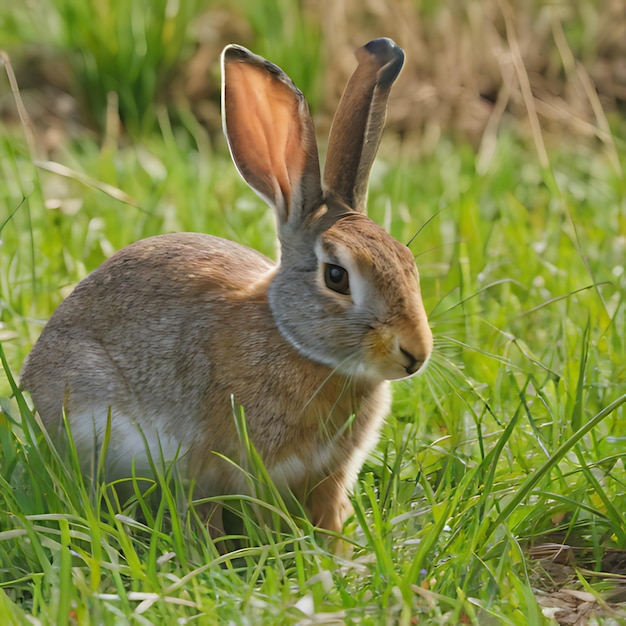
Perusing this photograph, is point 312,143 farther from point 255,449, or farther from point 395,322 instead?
point 255,449

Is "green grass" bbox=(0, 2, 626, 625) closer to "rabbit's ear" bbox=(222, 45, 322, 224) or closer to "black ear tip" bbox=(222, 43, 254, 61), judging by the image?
"rabbit's ear" bbox=(222, 45, 322, 224)

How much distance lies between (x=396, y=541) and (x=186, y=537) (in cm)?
53

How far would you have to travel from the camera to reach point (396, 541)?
8.78 ft

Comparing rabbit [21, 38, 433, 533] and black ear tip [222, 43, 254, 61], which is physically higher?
black ear tip [222, 43, 254, 61]

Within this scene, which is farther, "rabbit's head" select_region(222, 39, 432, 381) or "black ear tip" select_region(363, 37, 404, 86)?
"black ear tip" select_region(363, 37, 404, 86)

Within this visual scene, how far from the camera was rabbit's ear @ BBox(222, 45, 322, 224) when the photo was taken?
3.01m

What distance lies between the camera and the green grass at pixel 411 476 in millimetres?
2412

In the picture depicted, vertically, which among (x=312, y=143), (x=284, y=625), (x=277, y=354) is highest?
(x=312, y=143)

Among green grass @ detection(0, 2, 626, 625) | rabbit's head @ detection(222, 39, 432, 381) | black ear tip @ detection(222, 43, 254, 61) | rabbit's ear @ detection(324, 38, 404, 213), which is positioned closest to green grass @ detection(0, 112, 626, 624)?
green grass @ detection(0, 2, 626, 625)

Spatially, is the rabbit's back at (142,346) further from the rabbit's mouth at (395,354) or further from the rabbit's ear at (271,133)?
the rabbit's mouth at (395,354)

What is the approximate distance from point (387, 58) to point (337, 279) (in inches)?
26.0

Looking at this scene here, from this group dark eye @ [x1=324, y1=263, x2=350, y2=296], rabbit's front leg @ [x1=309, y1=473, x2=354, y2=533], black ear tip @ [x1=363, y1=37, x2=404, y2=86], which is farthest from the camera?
rabbit's front leg @ [x1=309, y1=473, x2=354, y2=533]

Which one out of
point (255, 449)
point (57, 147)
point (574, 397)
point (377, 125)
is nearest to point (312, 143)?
point (377, 125)

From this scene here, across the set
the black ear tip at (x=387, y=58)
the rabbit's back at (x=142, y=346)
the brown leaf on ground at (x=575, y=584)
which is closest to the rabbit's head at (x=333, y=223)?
the black ear tip at (x=387, y=58)
